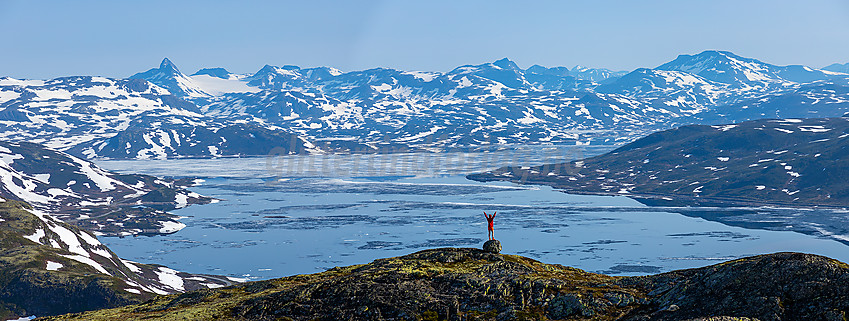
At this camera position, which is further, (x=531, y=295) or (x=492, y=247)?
(x=492, y=247)

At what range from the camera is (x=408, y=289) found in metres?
47.3

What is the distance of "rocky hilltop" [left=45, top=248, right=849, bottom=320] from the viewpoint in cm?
3569

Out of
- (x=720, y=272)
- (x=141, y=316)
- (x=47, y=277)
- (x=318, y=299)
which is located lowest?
(x=47, y=277)

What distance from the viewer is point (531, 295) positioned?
45.5m

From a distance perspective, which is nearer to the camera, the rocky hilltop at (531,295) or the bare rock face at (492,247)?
the rocky hilltop at (531,295)

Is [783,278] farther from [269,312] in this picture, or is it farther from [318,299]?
[269,312]

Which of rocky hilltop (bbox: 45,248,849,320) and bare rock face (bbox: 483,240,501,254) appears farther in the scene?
bare rock face (bbox: 483,240,501,254)

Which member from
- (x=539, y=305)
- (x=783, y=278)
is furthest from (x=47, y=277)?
(x=783, y=278)

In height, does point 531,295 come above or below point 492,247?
below

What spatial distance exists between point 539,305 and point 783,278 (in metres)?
14.0

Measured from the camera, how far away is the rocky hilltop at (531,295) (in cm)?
3569

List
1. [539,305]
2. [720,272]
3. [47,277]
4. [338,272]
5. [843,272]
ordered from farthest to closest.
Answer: [47,277] → [338,272] → [539,305] → [720,272] → [843,272]

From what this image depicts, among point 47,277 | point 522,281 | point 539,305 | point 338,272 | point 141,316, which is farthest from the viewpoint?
point 47,277

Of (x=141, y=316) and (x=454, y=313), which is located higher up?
(x=454, y=313)
